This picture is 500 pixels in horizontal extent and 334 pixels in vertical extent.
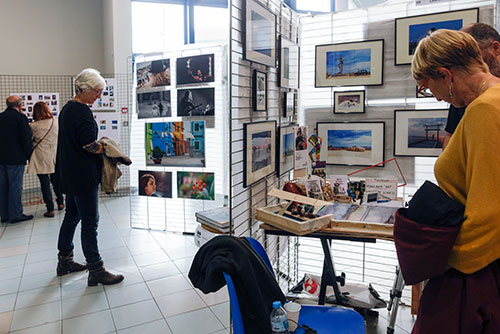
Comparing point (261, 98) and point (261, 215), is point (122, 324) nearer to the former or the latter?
point (261, 215)

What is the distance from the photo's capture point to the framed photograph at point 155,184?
14.7 feet

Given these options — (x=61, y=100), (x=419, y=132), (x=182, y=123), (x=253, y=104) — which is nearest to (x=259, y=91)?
(x=253, y=104)

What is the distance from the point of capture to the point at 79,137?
2938 mm

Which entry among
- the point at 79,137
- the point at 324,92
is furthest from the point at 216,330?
the point at 324,92

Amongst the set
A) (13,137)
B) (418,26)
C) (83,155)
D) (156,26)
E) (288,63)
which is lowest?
(83,155)

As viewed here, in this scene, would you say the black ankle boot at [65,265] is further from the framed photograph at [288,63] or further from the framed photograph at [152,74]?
the framed photograph at [288,63]

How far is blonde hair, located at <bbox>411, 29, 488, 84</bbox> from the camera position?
3.72 ft

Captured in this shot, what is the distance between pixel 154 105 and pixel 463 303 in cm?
389

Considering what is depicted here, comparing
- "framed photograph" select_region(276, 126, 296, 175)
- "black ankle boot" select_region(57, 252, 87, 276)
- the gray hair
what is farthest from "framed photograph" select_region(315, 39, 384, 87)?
"black ankle boot" select_region(57, 252, 87, 276)

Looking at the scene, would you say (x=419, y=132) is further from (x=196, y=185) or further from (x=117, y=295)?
(x=117, y=295)

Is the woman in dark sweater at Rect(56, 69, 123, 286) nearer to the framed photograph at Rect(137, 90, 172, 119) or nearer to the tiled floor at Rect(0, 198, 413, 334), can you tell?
the tiled floor at Rect(0, 198, 413, 334)

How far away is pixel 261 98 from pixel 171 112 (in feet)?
7.54

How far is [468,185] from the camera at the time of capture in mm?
1082

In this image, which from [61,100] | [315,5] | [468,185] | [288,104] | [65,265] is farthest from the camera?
[315,5]
